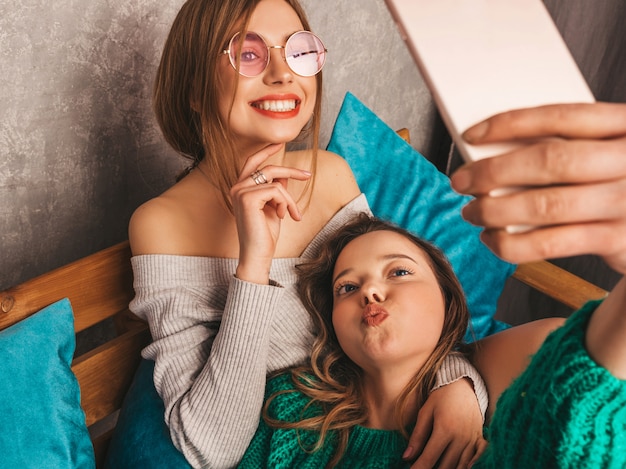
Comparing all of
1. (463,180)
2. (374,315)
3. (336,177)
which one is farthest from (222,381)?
(463,180)

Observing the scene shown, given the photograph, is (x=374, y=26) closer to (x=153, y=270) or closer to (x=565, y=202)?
(x=153, y=270)

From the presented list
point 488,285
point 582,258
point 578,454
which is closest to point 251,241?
point 578,454

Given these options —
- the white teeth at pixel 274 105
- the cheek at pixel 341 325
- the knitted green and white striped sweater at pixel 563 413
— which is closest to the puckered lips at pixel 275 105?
the white teeth at pixel 274 105

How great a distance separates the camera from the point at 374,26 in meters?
2.04

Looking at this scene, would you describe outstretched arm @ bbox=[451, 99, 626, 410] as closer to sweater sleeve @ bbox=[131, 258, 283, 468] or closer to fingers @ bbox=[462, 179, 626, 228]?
fingers @ bbox=[462, 179, 626, 228]

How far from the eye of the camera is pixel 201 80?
1.23 metres

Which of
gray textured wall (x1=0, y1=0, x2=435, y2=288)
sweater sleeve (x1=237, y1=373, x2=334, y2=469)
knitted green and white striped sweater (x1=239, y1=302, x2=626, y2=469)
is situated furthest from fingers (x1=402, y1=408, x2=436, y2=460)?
gray textured wall (x1=0, y1=0, x2=435, y2=288)

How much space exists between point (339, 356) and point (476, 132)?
82 cm

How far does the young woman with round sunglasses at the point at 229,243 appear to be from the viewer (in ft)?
3.66

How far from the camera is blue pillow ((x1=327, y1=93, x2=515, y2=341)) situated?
1690mm

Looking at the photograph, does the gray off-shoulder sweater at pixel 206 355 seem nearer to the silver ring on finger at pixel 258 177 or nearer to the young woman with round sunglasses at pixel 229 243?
the young woman with round sunglasses at pixel 229 243

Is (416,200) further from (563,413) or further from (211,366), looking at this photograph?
(563,413)

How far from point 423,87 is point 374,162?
74 cm

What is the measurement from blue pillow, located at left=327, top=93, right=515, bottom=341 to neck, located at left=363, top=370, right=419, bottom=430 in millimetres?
570
